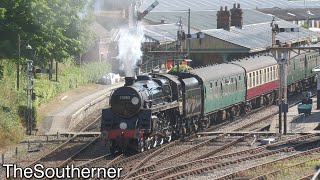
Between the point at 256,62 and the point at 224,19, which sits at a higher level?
the point at 224,19

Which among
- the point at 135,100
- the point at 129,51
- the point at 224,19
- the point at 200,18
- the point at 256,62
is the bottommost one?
the point at 135,100

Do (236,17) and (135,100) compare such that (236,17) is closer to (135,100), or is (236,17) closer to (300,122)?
(300,122)

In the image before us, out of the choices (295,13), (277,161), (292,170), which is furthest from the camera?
(295,13)

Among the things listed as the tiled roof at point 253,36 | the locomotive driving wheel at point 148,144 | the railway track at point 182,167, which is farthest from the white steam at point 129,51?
the tiled roof at point 253,36

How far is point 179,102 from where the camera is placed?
106 feet

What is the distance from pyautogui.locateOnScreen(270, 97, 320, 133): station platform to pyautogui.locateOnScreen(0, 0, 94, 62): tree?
13219mm

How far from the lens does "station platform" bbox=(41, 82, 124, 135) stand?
3772 cm

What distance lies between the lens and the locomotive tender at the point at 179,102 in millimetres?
29344

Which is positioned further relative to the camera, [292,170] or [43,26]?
[43,26]

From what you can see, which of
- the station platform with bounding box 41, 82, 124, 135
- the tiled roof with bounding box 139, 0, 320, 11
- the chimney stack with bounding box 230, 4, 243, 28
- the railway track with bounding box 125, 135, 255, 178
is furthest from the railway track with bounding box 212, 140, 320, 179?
the tiled roof with bounding box 139, 0, 320, 11

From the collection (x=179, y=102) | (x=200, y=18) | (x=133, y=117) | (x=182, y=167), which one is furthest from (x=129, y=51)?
(x=200, y=18)

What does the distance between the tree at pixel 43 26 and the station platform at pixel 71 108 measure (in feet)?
8.61

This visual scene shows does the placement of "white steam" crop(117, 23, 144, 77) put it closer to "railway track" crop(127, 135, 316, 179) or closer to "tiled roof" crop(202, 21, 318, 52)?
"railway track" crop(127, 135, 316, 179)

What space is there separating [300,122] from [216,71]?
4645mm
